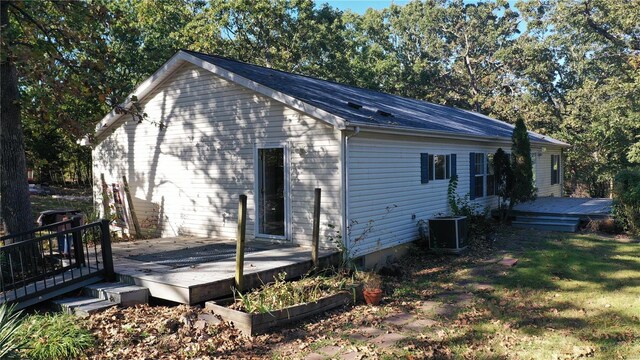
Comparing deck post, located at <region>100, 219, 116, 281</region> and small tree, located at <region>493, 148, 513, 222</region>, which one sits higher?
small tree, located at <region>493, 148, 513, 222</region>

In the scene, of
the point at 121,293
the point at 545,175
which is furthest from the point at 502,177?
the point at 121,293

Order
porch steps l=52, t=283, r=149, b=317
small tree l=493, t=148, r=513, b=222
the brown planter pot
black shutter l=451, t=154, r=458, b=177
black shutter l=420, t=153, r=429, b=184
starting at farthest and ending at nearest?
small tree l=493, t=148, r=513, b=222 < black shutter l=451, t=154, r=458, b=177 < black shutter l=420, t=153, r=429, b=184 < the brown planter pot < porch steps l=52, t=283, r=149, b=317

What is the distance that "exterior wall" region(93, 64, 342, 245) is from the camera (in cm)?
927

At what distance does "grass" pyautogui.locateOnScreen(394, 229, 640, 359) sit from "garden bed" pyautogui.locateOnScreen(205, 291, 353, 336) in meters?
1.62

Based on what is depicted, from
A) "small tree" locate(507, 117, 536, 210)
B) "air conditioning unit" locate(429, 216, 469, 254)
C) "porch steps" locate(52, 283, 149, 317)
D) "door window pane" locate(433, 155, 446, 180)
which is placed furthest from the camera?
"small tree" locate(507, 117, 536, 210)

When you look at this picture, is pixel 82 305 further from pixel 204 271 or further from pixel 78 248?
pixel 204 271

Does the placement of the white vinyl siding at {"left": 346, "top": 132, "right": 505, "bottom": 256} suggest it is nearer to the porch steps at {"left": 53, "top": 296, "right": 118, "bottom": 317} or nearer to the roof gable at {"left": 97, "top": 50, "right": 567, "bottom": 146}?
the roof gable at {"left": 97, "top": 50, "right": 567, "bottom": 146}

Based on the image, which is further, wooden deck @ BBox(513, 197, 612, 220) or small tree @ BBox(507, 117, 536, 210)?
small tree @ BBox(507, 117, 536, 210)

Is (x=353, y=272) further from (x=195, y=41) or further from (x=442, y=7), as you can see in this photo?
(x=442, y=7)

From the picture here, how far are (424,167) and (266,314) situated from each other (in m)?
6.64

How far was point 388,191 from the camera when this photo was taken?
10.1 m

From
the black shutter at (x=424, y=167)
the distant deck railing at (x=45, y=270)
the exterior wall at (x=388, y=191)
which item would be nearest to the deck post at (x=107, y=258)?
the distant deck railing at (x=45, y=270)

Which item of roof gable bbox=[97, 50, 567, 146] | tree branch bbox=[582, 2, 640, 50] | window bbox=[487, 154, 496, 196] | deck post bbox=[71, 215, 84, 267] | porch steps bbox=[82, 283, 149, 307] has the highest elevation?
tree branch bbox=[582, 2, 640, 50]

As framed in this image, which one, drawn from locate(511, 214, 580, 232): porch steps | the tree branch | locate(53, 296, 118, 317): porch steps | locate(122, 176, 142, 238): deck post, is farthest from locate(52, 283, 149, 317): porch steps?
the tree branch
